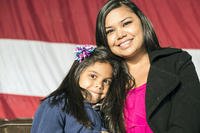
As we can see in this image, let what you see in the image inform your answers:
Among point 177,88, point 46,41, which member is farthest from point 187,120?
point 46,41

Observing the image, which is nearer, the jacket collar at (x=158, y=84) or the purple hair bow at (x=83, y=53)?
the jacket collar at (x=158, y=84)

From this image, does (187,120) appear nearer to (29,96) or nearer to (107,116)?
(107,116)

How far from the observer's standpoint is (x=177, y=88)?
57.0 inches

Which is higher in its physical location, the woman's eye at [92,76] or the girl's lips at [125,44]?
the girl's lips at [125,44]

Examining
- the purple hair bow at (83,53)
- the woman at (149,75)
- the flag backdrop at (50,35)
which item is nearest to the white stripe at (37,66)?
the flag backdrop at (50,35)

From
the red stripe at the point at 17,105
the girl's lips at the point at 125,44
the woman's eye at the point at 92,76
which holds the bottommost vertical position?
the red stripe at the point at 17,105

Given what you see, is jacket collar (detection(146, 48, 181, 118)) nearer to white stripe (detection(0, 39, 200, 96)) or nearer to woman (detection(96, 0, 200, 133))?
woman (detection(96, 0, 200, 133))

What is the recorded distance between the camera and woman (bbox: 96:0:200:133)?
4.63 feet

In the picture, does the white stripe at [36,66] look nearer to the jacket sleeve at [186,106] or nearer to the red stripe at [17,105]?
the red stripe at [17,105]

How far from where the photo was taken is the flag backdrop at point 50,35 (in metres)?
2.92

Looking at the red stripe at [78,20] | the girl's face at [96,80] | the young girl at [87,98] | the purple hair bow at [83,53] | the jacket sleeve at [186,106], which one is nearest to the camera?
the jacket sleeve at [186,106]

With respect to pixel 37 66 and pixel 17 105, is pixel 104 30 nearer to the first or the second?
pixel 37 66

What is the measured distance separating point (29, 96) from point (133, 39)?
1444 mm

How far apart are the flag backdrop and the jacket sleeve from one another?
58.4 inches
